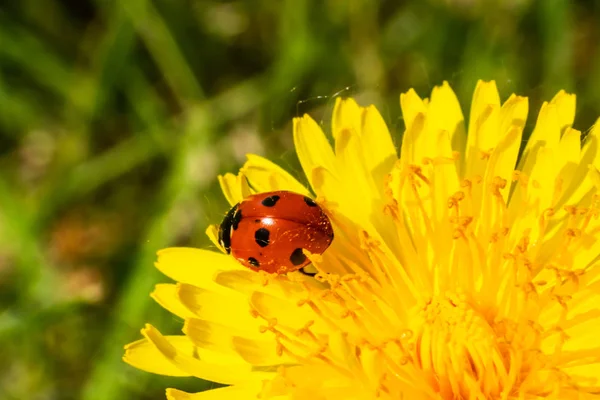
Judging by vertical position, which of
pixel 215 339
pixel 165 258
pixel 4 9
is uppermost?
pixel 4 9

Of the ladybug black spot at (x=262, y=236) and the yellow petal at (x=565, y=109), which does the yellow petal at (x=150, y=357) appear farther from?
the yellow petal at (x=565, y=109)

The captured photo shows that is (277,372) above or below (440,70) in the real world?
below

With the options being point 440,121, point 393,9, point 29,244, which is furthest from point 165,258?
point 393,9

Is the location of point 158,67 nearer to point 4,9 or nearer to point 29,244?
point 4,9

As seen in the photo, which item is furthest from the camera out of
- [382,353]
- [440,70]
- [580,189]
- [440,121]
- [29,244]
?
[440,70]

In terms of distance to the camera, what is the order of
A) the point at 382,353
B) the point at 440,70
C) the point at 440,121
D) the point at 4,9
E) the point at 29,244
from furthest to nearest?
the point at 4,9
the point at 440,70
the point at 29,244
the point at 440,121
the point at 382,353

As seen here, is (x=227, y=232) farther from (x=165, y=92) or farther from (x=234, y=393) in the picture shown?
(x=165, y=92)

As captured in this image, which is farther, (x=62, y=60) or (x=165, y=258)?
(x=62, y=60)
